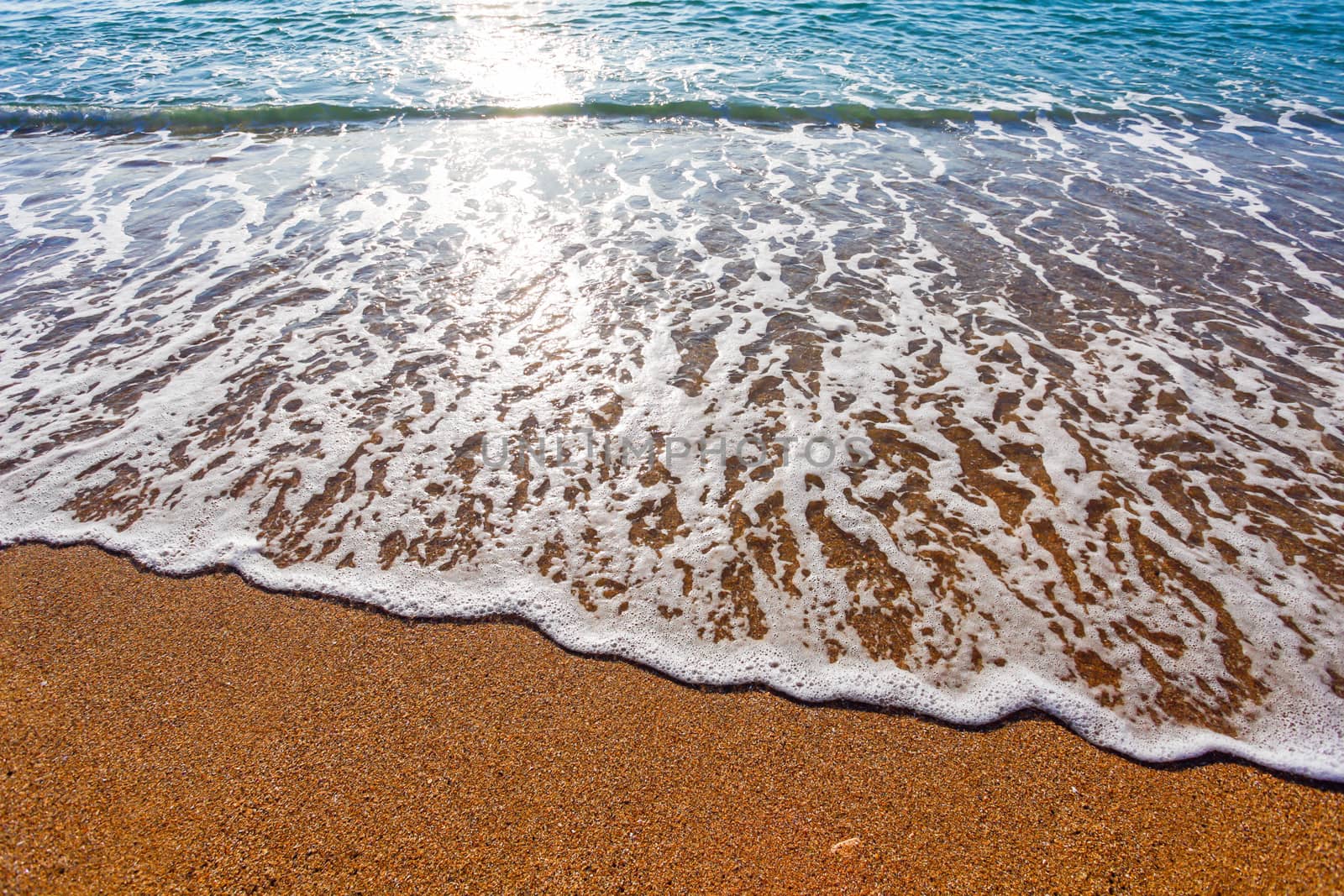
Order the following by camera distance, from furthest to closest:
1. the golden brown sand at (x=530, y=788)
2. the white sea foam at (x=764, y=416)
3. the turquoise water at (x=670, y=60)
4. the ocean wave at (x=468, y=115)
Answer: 1. the turquoise water at (x=670, y=60)
2. the ocean wave at (x=468, y=115)
3. the white sea foam at (x=764, y=416)
4. the golden brown sand at (x=530, y=788)

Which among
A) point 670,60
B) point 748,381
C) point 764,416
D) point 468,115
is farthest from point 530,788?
point 670,60

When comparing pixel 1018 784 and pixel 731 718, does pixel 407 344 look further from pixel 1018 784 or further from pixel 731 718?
pixel 1018 784

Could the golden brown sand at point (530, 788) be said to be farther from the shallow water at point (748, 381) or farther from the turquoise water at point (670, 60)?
the turquoise water at point (670, 60)

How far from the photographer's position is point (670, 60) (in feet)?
37.9

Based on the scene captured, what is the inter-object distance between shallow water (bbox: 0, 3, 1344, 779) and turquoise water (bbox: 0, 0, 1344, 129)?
0.39 m

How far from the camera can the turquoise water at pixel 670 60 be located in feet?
31.7

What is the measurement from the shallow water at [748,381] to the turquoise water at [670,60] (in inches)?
15.3

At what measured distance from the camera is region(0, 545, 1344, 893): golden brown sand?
6.95 ft

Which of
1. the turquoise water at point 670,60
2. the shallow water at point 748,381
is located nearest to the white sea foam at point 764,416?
the shallow water at point 748,381

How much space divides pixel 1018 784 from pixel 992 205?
6.33m

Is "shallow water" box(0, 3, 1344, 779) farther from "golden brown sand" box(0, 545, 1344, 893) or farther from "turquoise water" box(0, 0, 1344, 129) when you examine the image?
"turquoise water" box(0, 0, 1344, 129)

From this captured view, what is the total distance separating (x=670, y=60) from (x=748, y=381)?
9719mm

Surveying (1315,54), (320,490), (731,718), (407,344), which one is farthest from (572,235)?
(1315,54)

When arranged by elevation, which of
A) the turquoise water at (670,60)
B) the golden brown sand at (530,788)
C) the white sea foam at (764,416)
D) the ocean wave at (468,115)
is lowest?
the golden brown sand at (530,788)
